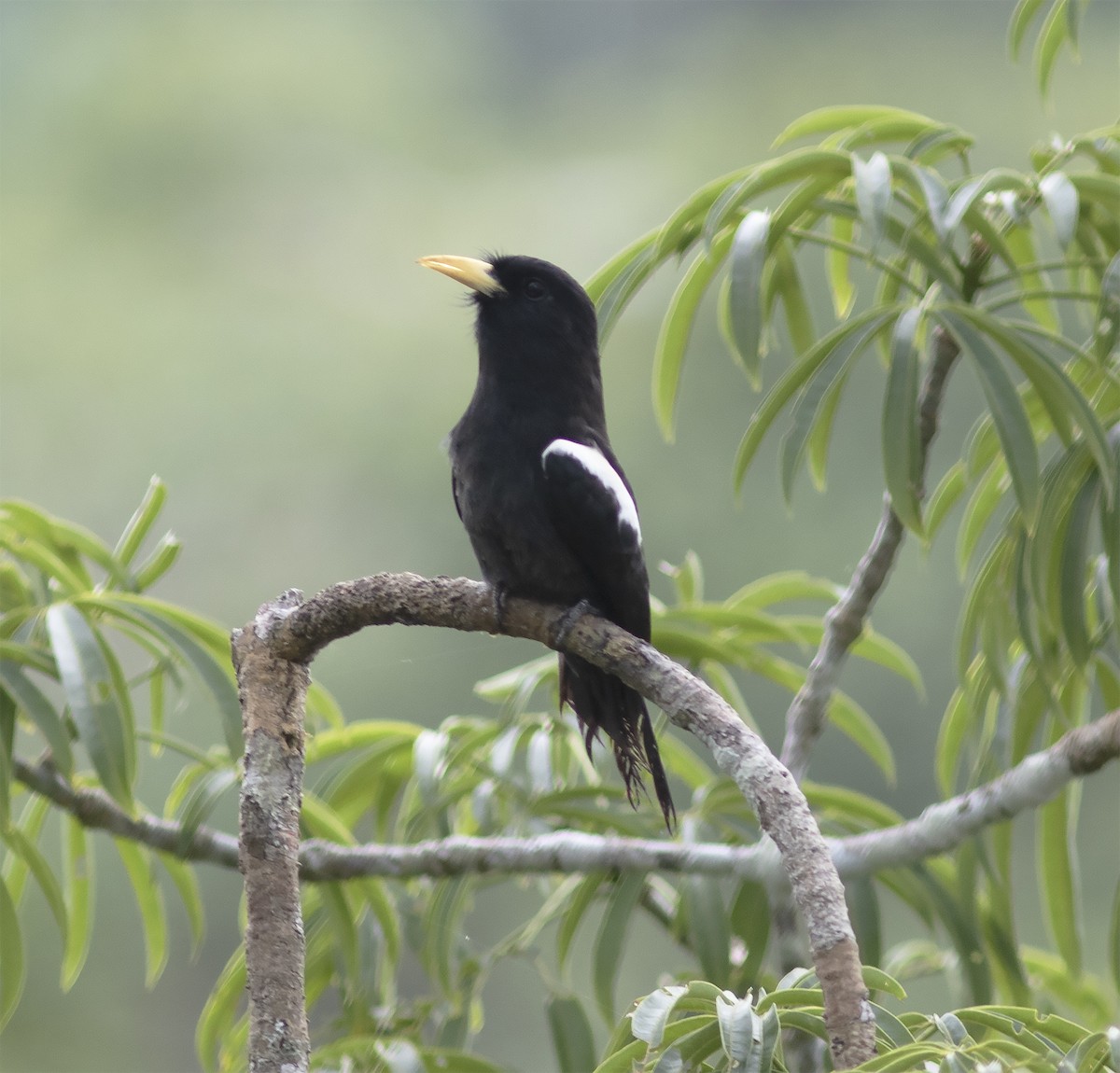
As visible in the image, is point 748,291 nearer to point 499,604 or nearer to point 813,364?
point 813,364

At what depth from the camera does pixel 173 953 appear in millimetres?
7961

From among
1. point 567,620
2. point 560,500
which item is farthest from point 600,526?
point 567,620

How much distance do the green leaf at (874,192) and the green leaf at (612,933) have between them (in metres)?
0.93

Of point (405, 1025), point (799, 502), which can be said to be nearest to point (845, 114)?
point (405, 1025)

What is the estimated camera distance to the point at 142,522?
5.71ft

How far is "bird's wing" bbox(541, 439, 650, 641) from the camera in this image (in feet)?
5.53

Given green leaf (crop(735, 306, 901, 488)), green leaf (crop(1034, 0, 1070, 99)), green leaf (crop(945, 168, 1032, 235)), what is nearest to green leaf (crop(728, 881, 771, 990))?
green leaf (crop(735, 306, 901, 488))

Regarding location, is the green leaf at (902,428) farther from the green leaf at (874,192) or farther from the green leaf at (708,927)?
the green leaf at (708,927)

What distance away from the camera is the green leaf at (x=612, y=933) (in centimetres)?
179

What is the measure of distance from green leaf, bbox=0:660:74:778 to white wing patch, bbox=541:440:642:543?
27.8 inches

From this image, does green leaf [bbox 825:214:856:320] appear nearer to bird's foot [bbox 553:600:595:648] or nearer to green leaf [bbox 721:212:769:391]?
green leaf [bbox 721:212:769:391]

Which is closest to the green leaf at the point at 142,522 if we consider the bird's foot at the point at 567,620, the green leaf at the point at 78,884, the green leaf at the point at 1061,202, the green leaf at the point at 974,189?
the green leaf at the point at 78,884

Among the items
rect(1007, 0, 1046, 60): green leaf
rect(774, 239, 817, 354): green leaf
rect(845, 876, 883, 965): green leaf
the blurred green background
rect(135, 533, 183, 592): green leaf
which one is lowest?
rect(845, 876, 883, 965): green leaf

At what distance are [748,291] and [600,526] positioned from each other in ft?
1.22
